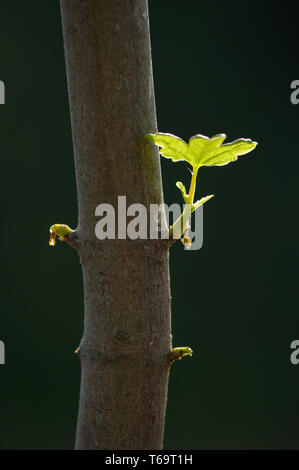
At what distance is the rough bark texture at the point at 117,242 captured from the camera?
258 mm

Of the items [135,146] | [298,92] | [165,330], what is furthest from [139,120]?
[298,92]

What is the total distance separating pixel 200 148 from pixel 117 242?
7 centimetres

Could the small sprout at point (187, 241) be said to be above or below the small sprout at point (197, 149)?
below

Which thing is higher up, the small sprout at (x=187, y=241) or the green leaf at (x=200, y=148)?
the green leaf at (x=200, y=148)

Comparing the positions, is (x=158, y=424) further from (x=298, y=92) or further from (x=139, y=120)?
(x=298, y=92)

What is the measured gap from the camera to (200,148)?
10.2 inches

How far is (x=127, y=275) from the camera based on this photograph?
27 centimetres

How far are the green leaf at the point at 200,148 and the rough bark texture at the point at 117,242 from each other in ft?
0.04

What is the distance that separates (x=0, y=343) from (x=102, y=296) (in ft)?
3.31

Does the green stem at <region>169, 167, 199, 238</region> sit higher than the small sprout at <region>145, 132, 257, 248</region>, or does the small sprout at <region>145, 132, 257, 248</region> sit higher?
the small sprout at <region>145, 132, 257, 248</region>

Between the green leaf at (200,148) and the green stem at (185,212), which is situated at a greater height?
the green leaf at (200,148)

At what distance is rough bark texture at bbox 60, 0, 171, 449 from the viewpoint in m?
A: 0.26

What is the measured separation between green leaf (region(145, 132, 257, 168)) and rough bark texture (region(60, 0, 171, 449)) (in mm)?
11

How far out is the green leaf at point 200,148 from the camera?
253 millimetres
